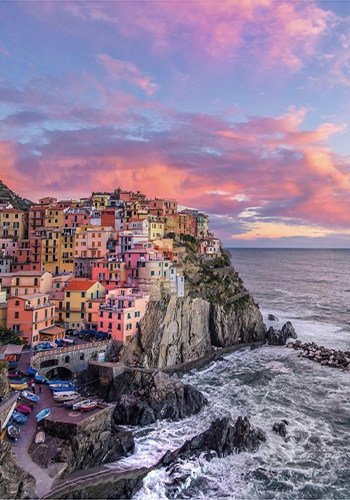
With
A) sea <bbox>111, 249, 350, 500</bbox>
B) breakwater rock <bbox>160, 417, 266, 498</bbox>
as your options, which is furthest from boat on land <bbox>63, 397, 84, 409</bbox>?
breakwater rock <bbox>160, 417, 266, 498</bbox>

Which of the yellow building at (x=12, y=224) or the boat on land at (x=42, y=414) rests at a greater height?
the yellow building at (x=12, y=224)

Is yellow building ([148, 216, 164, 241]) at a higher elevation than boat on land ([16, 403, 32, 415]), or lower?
higher

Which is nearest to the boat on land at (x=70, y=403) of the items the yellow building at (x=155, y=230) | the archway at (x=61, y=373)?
the archway at (x=61, y=373)

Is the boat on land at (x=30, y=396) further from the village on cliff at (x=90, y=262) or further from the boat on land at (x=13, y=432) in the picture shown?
the village on cliff at (x=90, y=262)

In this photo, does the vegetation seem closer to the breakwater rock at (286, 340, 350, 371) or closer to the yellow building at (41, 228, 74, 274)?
the yellow building at (41, 228, 74, 274)

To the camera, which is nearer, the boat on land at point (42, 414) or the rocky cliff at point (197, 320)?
the boat on land at point (42, 414)

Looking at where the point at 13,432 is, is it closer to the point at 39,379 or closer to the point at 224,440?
the point at 39,379

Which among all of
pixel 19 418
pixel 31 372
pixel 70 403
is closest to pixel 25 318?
pixel 31 372

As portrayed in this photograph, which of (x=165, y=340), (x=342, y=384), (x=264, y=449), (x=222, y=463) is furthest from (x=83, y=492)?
(x=342, y=384)
